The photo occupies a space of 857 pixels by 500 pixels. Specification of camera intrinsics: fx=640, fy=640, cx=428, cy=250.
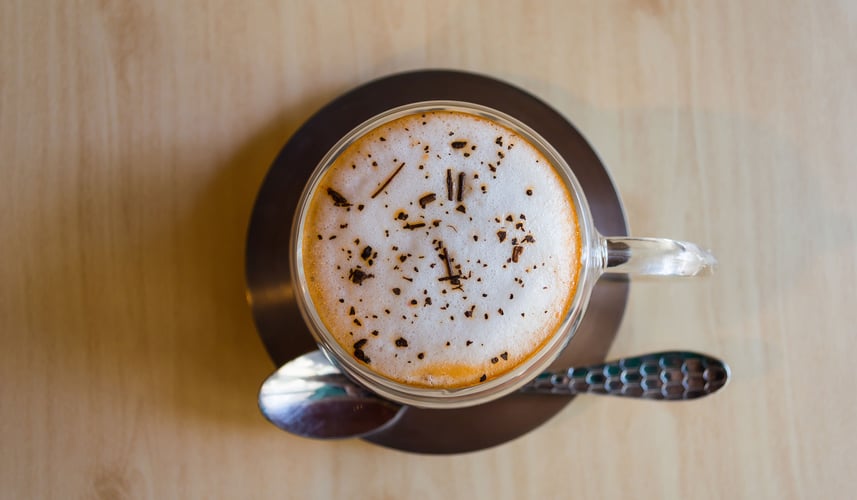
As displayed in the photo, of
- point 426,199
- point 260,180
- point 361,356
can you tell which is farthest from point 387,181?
point 260,180

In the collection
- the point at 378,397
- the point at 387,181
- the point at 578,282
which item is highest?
the point at 387,181

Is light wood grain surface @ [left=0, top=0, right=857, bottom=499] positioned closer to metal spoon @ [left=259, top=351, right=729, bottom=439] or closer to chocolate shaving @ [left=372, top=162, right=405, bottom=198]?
metal spoon @ [left=259, top=351, right=729, bottom=439]

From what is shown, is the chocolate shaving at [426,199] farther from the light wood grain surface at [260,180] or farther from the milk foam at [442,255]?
the light wood grain surface at [260,180]

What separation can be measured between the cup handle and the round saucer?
4.2 inches

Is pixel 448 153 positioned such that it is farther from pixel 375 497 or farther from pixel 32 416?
pixel 32 416

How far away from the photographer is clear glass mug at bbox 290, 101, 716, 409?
62 cm

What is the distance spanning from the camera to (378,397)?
731mm

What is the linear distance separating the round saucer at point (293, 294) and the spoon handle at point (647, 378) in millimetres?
19

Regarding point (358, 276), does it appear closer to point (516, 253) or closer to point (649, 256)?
point (516, 253)

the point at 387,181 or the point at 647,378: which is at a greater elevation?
the point at 387,181

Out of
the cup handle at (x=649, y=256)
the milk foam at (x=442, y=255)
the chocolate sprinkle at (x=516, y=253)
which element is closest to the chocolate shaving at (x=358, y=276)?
the milk foam at (x=442, y=255)

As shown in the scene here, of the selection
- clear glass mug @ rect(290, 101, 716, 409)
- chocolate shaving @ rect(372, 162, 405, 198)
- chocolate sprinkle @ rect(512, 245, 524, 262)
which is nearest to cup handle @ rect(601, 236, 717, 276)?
clear glass mug @ rect(290, 101, 716, 409)

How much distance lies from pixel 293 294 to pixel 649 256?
0.40 meters

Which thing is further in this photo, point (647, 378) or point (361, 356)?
point (647, 378)
